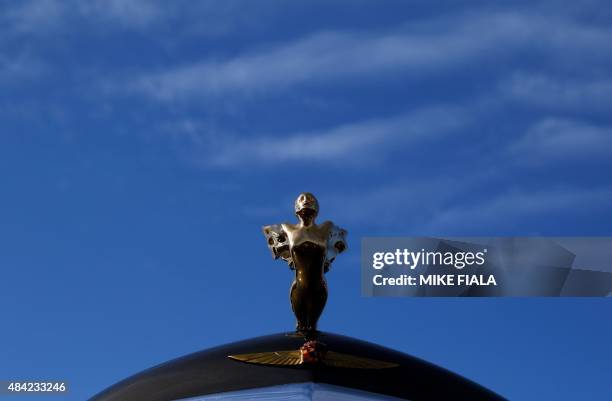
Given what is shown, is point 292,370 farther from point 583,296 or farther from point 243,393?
point 583,296

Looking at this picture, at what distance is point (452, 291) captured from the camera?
29.9 meters

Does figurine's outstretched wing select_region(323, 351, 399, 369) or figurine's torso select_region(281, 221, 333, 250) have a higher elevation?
figurine's torso select_region(281, 221, 333, 250)

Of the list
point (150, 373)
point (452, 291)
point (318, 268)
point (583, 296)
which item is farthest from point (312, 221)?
point (583, 296)

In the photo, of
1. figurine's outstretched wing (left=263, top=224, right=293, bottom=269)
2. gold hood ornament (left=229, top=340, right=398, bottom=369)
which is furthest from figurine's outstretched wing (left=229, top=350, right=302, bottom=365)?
figurine's outstretched wing (left=263, top=224, right=293, bottom=269)

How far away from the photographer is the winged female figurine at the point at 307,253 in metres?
13.6

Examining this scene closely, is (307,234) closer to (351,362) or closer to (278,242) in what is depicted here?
(278,242)

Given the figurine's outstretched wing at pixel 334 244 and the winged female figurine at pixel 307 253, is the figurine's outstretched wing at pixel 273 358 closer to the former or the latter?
the winged female figurine at pixel 307 253

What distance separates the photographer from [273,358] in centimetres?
1223

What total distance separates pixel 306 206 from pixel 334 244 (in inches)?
22.8

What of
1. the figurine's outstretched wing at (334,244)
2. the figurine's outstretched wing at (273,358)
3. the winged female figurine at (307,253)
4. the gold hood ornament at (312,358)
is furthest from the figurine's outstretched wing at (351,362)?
the figurine's outstretched wing at (334,244)

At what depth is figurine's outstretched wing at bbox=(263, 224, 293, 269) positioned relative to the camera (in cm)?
1368

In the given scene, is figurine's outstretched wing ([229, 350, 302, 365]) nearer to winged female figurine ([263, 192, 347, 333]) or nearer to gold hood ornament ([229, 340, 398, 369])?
gold hood ornament ([229, 340, 398, 369])

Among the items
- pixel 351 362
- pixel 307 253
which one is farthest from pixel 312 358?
pixel 307 253

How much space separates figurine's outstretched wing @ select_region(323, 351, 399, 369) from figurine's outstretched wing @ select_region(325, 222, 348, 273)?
1.62 meters
